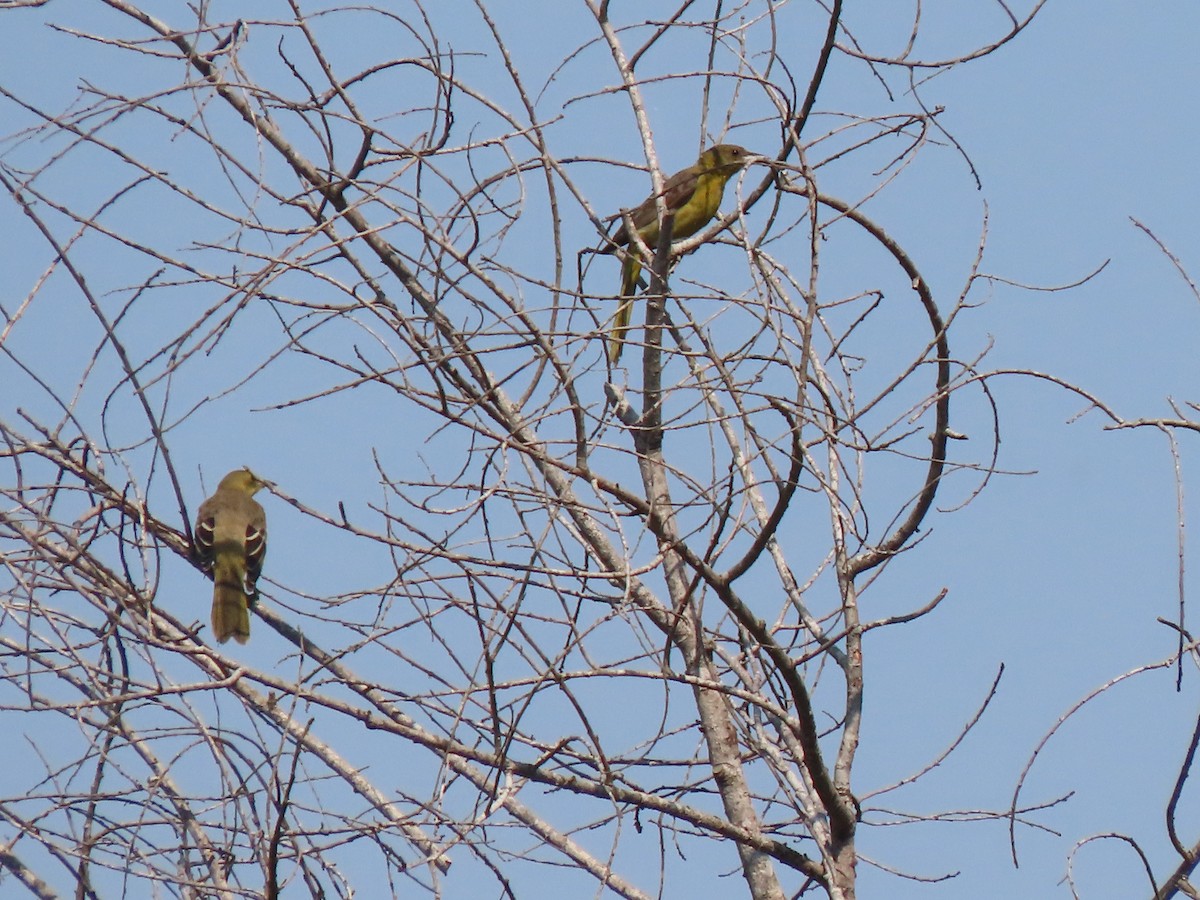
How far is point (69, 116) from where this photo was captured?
3.93 m

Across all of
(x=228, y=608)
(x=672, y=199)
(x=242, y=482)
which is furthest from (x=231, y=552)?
(x=672, y=199)

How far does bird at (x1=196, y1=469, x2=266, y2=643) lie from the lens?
6.80 meters

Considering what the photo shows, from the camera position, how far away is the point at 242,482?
8289 millimetres

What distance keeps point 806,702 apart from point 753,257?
1.27 meters

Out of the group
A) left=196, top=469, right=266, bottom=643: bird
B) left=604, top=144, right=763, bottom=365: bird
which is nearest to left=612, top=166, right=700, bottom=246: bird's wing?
left=604, top=144, right=763, bottom=365: bird

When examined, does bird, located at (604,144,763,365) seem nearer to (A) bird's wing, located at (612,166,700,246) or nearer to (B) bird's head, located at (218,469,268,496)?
(A) bird's wing, located at (612,166,700,246)

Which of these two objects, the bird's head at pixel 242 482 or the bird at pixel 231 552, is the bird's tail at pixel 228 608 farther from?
the bird's head at pixel 242 482

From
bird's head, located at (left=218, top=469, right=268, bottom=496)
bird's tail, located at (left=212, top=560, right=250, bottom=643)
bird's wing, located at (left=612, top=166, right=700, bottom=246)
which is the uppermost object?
bird's wing, located at (left=612, top=166, right=700, bottom=246)

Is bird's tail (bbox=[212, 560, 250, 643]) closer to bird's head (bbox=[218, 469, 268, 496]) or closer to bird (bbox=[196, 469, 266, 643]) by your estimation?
bird (bbox=[196, 469, 266, 643])

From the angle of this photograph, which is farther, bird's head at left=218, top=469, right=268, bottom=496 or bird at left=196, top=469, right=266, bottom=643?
bird's head at left=218, top=469, right=268, bottom=496

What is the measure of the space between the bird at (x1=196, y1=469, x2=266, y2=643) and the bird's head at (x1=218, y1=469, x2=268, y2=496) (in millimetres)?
251

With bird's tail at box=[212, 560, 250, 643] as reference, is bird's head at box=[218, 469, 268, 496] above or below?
above

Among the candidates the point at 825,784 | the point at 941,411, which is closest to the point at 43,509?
the point at 825,784

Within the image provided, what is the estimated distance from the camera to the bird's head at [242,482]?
26.9ft
